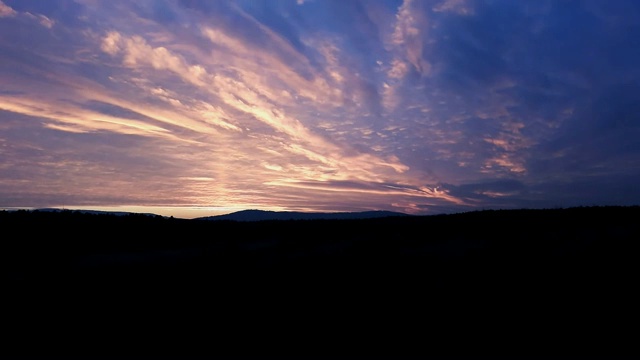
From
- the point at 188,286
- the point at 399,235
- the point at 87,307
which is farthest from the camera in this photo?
the point at 399,235

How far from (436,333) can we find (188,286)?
590 centimetres

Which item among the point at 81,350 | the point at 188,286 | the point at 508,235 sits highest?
the point at 508,235

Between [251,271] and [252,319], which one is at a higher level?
[251,271]

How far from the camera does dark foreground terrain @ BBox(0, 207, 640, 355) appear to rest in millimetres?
7266

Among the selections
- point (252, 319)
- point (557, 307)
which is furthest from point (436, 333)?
point (252, 319)

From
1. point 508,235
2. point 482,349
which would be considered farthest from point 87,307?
point 508,235

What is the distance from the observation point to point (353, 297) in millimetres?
9156

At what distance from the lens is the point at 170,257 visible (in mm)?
13094

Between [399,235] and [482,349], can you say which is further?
[399,235]

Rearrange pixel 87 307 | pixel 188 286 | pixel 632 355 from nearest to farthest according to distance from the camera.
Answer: pixel 632 355 < pixel 87 307 < pixel 188 286

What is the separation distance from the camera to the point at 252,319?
8.28m

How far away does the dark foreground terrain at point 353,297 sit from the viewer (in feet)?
23.8

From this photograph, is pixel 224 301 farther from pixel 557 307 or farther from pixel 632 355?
pixel 632 355

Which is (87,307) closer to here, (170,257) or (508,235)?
(170,257)
